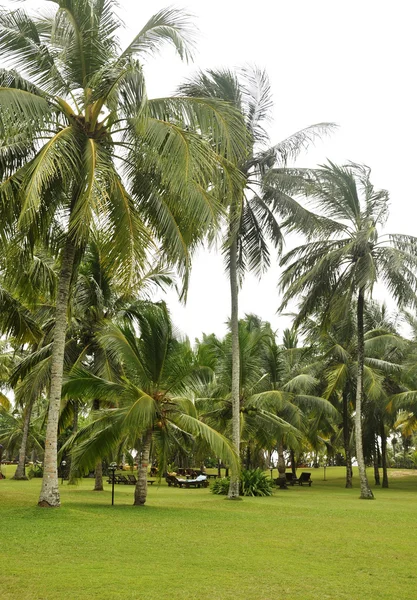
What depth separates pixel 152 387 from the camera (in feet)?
50.5

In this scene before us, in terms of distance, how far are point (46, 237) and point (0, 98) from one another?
147 inches

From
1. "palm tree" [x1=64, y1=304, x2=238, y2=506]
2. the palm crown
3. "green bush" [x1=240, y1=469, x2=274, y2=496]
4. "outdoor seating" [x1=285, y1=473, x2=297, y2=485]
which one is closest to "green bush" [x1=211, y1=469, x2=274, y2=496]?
"green bush" [x1=240, y1=469, x2=274, y2=496]

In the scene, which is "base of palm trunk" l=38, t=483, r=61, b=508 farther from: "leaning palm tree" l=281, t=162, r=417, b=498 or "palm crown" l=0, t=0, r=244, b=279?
"leaning palm tree" l=281, t=162, r=417, b=498

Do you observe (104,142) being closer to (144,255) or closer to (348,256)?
(144,255)

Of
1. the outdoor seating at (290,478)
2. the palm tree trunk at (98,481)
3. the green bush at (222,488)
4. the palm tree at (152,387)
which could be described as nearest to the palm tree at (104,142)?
the palm tree at (152,387)

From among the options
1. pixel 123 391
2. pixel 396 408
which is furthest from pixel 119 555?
pixel 396 408

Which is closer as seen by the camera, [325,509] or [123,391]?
[123,391]

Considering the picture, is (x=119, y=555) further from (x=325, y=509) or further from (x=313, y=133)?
(x=313, y=133)

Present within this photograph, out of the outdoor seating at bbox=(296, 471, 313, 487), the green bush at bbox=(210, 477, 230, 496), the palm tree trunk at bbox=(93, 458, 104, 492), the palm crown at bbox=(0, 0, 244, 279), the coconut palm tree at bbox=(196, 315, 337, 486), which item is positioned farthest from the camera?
the outdoor seating at bbox=(296, 471, 313, 487)

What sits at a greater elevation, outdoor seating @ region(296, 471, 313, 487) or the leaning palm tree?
the leaning palm tree

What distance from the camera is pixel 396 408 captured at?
28328 mm

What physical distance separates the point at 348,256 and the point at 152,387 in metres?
9.50

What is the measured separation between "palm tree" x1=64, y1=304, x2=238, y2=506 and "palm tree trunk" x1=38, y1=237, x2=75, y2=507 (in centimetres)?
193

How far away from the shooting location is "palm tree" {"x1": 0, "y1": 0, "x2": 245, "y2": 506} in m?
11.5
